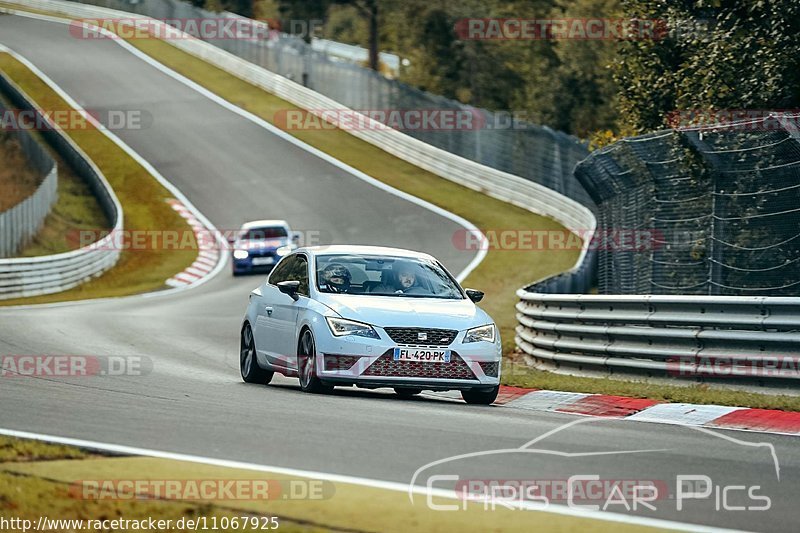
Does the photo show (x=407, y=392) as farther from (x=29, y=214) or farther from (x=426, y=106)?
(x=426, y=106)

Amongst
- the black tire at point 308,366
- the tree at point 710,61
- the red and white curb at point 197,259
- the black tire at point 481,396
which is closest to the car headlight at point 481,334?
the black tire at point 481,396

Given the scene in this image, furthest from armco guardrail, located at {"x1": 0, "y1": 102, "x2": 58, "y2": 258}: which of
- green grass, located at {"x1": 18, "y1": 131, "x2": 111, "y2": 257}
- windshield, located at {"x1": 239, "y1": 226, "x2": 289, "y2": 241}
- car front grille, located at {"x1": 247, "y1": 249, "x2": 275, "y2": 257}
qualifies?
car front grille, located at {"x1": 247, "y1": 249, "x2": 275, "y2": 257}

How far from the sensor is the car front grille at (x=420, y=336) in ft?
Result: 40.1

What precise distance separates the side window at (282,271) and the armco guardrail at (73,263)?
676 inches

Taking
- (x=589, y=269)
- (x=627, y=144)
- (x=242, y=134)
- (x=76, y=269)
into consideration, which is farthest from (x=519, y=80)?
(x=627, y=144)

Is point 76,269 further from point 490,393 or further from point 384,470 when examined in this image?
point 384,470

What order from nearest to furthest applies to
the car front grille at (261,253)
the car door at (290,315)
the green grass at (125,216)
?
the car door at (290,315) → the green grass at (125,216) → the car front grille at (261,253)

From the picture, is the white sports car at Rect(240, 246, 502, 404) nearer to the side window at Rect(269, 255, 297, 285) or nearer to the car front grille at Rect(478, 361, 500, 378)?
the car front grille at Rect(478, 361, 500, 378)

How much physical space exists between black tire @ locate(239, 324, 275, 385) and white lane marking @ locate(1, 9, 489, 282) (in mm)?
16508

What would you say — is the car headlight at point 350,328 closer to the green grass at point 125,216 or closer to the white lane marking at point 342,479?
the white lane marking at point 342,479

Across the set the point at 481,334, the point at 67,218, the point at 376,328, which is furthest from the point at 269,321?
the point at 67,218

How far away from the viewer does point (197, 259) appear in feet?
127

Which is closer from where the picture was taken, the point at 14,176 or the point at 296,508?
the point at 296,508

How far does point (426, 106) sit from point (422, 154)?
123 inches
